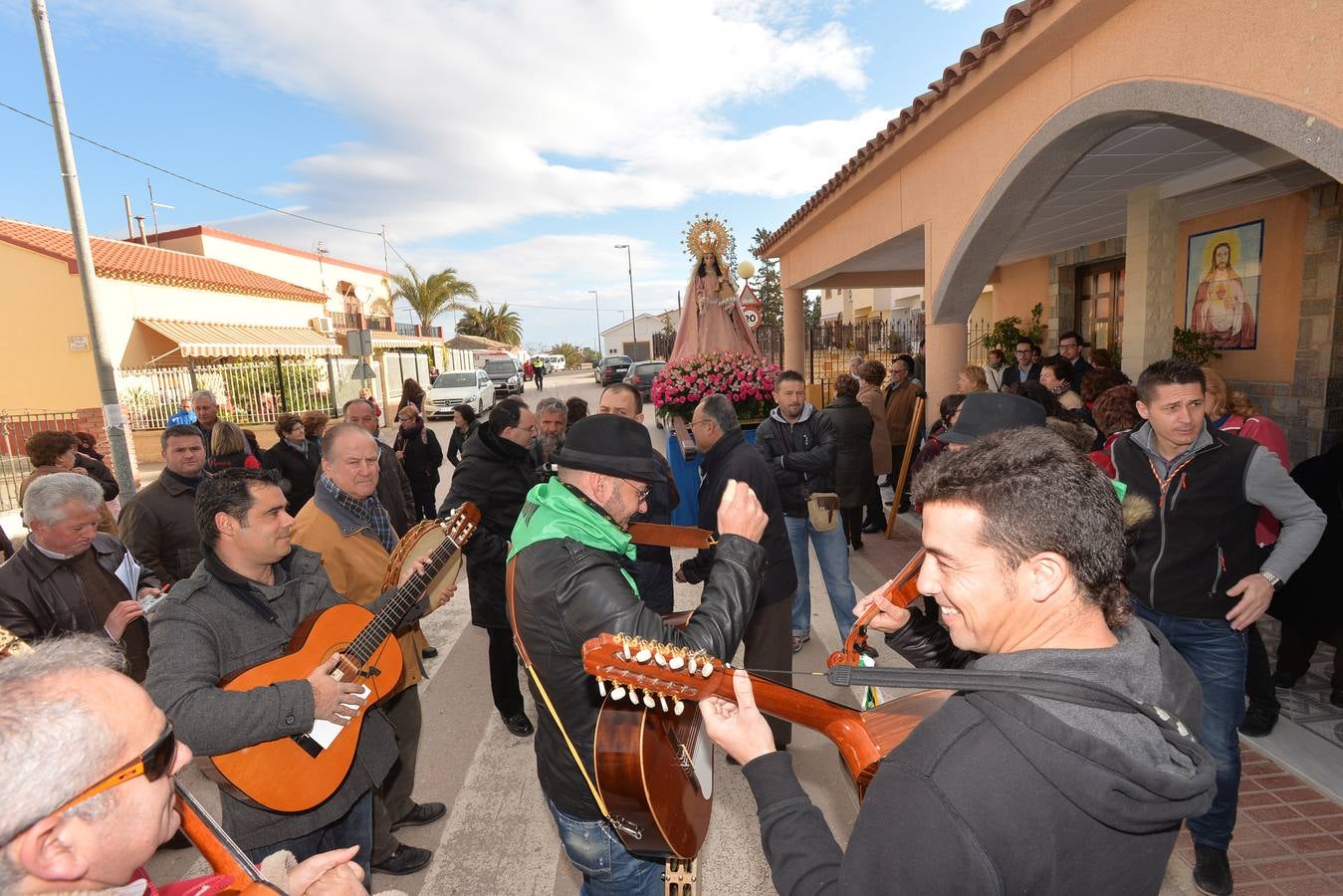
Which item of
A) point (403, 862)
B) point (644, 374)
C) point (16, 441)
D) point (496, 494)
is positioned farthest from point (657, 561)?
point (644, 374)

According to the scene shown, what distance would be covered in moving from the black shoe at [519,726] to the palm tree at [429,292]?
1714 inches

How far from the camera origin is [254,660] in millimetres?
2395

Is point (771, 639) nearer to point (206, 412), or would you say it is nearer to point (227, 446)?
point (227, 446)

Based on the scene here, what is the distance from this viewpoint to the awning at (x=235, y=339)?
19219 mm

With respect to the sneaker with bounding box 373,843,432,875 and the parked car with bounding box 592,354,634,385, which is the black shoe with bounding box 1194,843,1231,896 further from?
the parked car with bounding box 592,354,634,385

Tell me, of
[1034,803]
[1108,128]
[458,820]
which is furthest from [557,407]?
[1034,803]

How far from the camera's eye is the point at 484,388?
27.4 metres

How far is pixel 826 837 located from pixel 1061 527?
0.70 metres

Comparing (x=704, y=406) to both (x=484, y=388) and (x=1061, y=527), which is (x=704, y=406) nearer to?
(x=1061, y=527)

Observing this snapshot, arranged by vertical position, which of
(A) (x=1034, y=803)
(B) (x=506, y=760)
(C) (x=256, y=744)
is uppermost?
(A) (x=1034, y=803)

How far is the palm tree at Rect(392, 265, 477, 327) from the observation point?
43.8 metres

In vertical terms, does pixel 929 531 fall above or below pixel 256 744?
above

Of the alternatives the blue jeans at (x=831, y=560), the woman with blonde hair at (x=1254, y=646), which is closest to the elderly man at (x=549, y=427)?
the blue jeans at (x=831, y=560)

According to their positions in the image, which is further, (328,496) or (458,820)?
(458,820)
